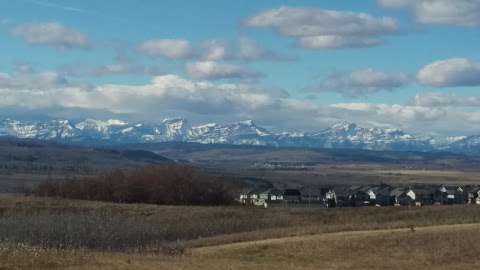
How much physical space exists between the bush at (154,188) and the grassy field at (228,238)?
20.6 meters

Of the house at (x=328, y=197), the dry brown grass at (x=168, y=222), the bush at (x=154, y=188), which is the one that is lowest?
the house at (x=328, y=197)

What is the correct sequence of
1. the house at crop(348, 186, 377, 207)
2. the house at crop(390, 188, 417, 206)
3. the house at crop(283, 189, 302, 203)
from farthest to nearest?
the house at crop(283, 189, 302, 203) → the house at crop(390, 188, 417, 206) → the house at crop(348, 186, 377, 207)

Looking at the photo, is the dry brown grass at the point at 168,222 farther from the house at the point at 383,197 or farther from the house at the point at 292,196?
the house at the point at 383,197

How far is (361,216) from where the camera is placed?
251 ft

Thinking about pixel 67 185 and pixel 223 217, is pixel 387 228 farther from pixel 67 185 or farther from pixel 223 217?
pixel 67 185

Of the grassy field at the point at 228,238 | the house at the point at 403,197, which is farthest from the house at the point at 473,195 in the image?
the grassy field at the point at 228,238

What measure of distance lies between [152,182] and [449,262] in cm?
8098

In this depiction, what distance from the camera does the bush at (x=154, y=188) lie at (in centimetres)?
11312

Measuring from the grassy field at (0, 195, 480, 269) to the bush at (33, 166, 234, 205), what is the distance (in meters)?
20.6

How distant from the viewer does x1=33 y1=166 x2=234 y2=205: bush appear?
11312 cm

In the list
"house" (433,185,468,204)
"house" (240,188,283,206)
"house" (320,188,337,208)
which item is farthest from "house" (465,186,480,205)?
"house" (240,188,283,206)

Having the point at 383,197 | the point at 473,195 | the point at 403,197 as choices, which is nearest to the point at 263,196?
the point at 383,197

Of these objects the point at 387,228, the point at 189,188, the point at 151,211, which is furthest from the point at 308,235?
the point at 189,188

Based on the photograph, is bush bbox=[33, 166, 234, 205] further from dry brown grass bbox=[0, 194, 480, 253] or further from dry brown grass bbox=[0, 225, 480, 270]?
dry brown grass bbox=[0, 225, 480, 270]
